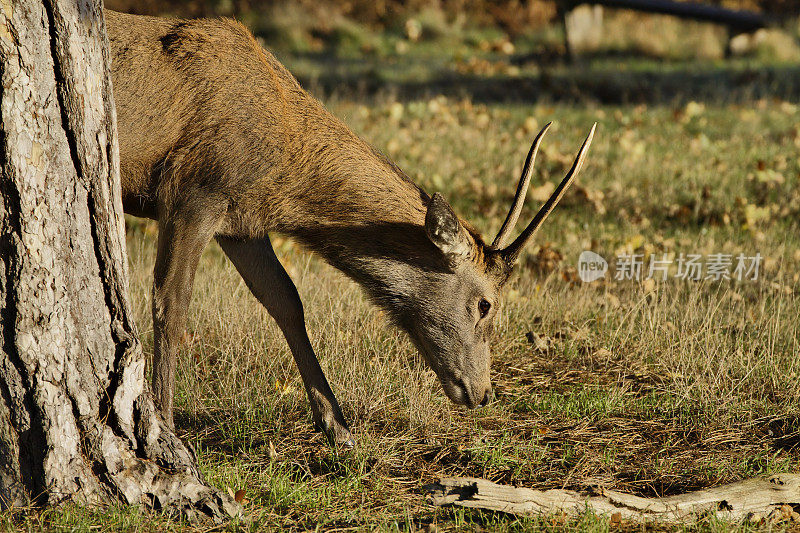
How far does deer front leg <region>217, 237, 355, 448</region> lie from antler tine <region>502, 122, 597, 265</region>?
1200 millimetres

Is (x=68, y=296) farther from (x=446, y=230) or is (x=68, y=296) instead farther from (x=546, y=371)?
(x=546, y=371)

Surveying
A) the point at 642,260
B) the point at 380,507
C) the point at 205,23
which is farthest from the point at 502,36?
the point at 380,507

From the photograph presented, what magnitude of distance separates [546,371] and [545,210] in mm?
1393

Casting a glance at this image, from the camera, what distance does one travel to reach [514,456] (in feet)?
13.9

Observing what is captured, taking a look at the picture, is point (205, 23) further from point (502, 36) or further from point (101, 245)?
point (502, 36)

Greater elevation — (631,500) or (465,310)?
(465,310)

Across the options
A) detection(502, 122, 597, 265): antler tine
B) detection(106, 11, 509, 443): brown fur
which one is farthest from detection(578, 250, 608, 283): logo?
detection(106, 11, 509, 443): brown fur

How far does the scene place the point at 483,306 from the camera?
4.65m

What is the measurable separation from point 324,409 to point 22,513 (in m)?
1.66

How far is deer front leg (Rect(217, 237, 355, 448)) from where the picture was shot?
4.78 meters

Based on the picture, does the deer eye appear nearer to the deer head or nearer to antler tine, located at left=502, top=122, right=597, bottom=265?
the deer head

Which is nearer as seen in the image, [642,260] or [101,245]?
[101,245]

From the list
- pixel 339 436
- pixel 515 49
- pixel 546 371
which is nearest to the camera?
pixel 339 436

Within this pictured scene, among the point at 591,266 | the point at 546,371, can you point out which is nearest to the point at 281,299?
the point at 546,371
